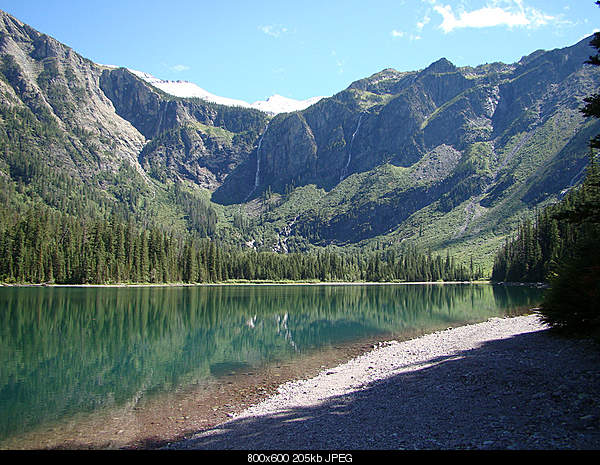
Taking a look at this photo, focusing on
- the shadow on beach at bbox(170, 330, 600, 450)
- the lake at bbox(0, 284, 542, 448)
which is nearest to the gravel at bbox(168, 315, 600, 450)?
the shadow on beach at bbox(170, 330, 600, 450)

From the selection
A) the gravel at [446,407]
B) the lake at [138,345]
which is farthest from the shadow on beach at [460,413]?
the lake at [138,345]

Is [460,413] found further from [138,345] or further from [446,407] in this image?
[138,345]

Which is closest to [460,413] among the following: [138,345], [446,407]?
[446,407]

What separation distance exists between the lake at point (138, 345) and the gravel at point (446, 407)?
813cm

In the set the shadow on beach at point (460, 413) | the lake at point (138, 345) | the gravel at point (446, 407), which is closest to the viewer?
the shadow on beach at point (460, 413)

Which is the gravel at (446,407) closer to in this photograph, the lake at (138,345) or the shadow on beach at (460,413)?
the shadow on beach at (460,413)

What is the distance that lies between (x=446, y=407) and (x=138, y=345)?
30982 mm

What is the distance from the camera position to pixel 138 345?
124ft

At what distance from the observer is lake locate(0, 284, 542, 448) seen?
2255cm

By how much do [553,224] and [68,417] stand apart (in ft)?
369

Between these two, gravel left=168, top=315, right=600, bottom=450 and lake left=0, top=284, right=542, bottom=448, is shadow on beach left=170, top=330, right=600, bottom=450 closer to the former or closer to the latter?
gravel left=168, top=315, right=600, bottom=450

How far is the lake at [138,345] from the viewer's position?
888 inches

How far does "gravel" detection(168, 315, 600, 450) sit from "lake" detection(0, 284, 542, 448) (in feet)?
26.7

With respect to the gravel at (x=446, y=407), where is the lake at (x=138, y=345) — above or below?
below
